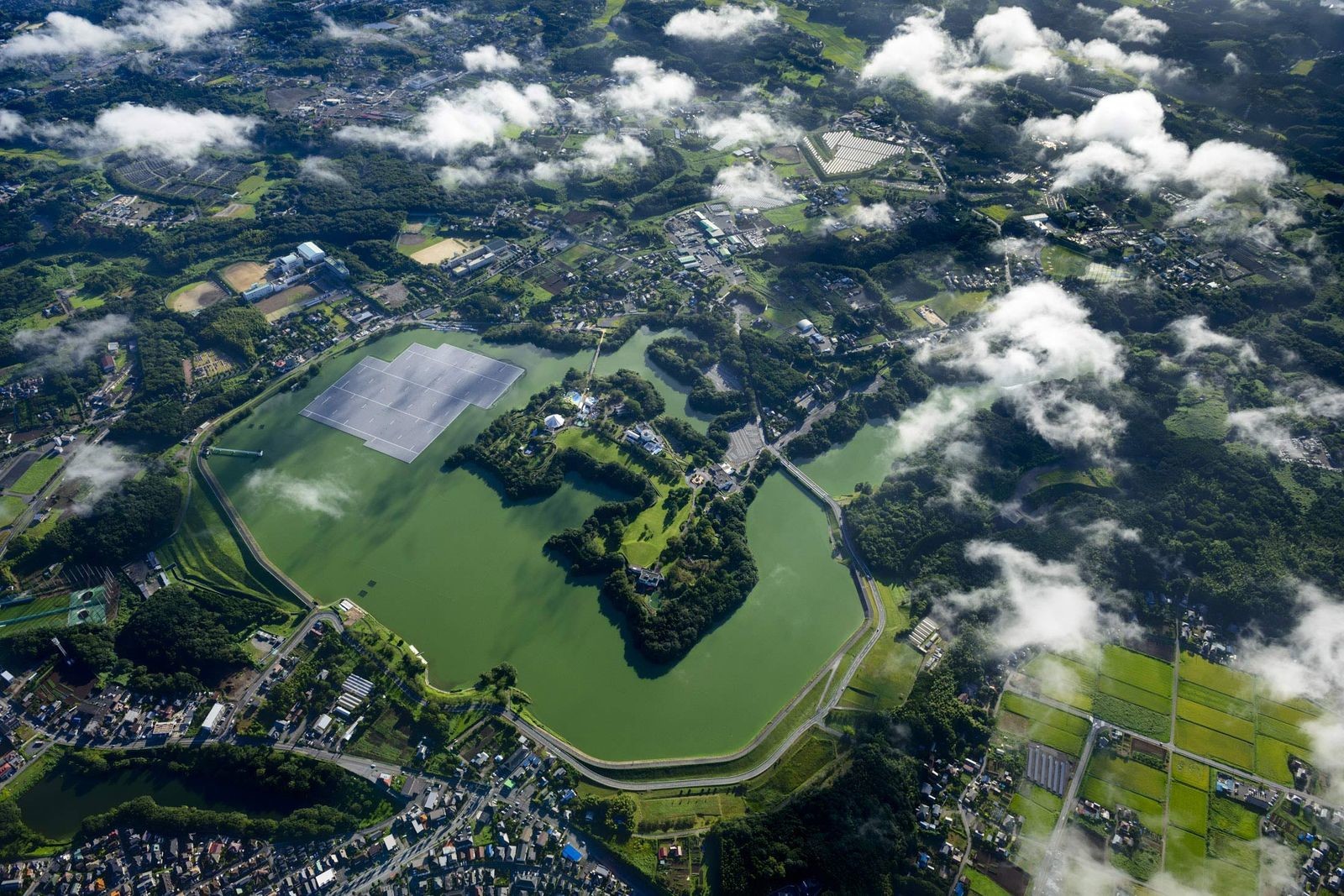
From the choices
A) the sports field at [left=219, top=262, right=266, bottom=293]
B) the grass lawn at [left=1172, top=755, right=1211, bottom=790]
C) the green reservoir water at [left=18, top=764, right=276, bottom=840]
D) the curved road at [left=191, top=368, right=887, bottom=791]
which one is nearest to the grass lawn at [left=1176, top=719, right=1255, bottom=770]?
the grass lawn at [left=1172, top=755, right=1211, bottom=790]

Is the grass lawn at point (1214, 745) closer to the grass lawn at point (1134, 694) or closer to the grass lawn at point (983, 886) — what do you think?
the grass lawn at point (1134, 694)

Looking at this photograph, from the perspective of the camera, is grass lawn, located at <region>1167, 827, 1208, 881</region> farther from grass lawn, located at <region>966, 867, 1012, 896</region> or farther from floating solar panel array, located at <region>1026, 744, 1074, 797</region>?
grass lawn, located at <region>966, 867, 1012, 896</region>

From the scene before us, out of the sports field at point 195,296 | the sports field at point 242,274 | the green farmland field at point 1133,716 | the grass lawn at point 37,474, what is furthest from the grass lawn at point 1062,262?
the grass lawn at point 37,474

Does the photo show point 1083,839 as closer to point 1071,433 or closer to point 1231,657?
point 1231,657

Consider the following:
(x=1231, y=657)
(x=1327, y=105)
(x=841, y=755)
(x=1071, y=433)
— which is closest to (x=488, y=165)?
(x=1071, y=433)

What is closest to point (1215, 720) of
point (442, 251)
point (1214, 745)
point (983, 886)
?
point (1214, 745)
